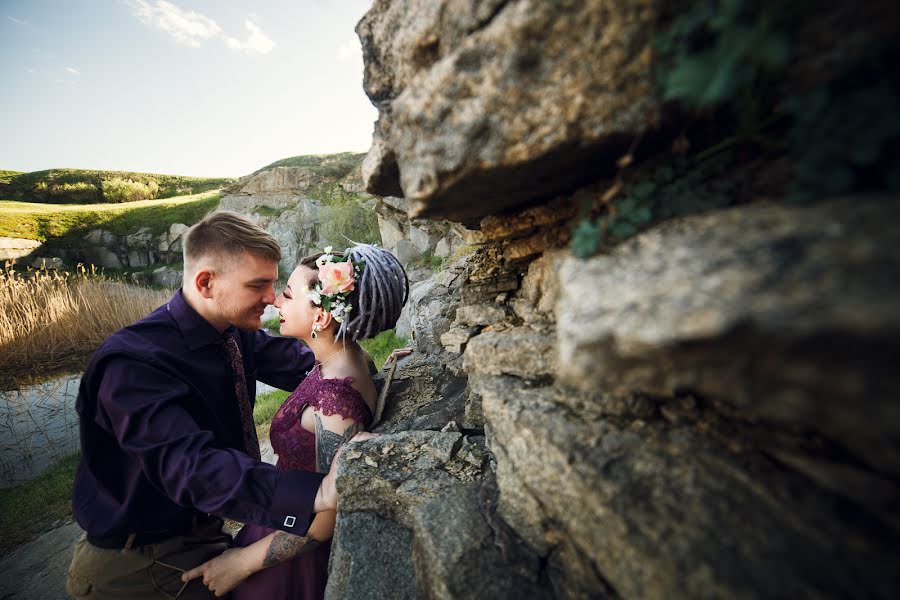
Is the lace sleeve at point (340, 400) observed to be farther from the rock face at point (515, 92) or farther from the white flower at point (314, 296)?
the rock face at point (515, 92)

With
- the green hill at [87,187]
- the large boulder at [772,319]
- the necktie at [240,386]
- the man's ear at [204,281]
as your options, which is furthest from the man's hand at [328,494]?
the green hill at [87,187]

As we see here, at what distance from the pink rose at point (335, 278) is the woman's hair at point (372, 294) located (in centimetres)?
11

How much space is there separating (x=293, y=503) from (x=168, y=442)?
0.88 meters

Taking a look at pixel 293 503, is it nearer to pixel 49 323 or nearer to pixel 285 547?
pixel 285 547

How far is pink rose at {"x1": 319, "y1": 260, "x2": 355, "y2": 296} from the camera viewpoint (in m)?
2.92

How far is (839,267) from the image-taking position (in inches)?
25.6

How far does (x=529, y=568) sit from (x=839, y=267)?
1568mm

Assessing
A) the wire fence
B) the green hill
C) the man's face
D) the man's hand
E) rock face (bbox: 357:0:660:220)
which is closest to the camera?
rock face (bbox: 357:0:660:220)

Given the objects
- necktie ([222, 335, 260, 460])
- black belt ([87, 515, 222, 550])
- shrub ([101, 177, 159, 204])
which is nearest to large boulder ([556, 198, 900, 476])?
necktie ([222, 335, 260, 460])

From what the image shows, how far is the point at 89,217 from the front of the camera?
18.5 metres

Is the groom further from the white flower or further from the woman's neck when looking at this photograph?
the woman's neck

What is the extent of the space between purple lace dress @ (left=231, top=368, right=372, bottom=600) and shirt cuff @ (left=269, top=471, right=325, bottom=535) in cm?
48

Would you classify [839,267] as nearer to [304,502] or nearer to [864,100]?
[864,100]

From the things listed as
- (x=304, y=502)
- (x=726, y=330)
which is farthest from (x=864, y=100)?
(x=304, y=502)
